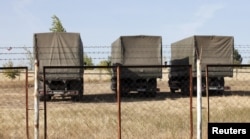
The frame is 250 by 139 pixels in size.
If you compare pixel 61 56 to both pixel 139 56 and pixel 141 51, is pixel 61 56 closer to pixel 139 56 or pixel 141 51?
pixel 139 56

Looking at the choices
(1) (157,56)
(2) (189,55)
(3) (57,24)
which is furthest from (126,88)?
(3) (57,24)

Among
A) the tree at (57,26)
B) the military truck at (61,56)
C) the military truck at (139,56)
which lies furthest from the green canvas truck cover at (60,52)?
the tree at (57,26)

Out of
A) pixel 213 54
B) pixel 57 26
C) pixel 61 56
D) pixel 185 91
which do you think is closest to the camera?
pixel 61 56

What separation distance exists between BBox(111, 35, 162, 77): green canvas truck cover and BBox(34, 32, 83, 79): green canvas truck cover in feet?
8.21

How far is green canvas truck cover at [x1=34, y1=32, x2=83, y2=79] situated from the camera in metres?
19.6

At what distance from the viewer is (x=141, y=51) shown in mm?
21719

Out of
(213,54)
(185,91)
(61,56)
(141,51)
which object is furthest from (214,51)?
(61,56)

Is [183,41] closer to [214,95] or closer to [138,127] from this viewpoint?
[214,95]

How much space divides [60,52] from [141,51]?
4.36 meters

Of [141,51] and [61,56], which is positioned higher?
[141,51]

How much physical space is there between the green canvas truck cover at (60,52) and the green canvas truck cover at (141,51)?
2503mm

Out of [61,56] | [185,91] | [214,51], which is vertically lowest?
[185,91]

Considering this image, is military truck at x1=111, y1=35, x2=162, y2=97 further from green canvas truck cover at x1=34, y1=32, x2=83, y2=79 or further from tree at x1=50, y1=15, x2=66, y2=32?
tree at x1=50, y1=15, x2=66, y2=32

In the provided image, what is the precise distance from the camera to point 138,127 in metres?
11.4
